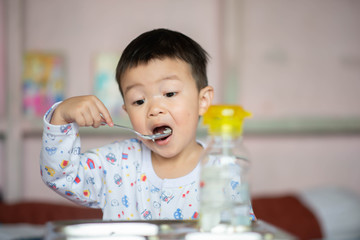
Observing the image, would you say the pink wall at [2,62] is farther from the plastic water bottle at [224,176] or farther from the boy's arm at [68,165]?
the plastic water bottle at [224,176]

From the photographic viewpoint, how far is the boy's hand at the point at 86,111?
0.74m

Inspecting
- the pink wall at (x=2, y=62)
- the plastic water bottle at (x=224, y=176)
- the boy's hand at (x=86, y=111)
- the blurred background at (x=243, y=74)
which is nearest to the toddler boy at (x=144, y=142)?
the boy's hand at (x=86, y=111)

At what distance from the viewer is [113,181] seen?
2.95 ft

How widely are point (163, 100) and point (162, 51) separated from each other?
96mm

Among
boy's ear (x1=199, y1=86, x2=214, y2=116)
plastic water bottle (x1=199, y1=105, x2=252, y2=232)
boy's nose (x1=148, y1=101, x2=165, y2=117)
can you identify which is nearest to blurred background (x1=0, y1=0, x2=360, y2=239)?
boy's ear (x1=199, y1=86, x2=214, y2=116)

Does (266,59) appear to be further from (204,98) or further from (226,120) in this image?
(226,120)

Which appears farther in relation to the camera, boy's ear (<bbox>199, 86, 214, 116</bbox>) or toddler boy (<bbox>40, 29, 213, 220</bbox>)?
boy's ear (<bbox>199, 86, 214, 116</bbox>)

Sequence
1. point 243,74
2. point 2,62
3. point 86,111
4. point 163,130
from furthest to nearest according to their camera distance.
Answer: point 243,74, point 2,62, point 163,130, point 86,111

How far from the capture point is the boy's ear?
2.94 ft

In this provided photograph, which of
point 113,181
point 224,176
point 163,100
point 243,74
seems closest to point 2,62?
point 243,74

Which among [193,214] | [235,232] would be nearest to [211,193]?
[235,232]

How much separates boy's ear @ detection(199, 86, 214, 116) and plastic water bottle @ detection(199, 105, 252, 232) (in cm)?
28

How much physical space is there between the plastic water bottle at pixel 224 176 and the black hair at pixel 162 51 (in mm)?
265

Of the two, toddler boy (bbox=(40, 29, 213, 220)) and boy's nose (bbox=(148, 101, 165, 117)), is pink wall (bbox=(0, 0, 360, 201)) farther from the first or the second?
boy's nose (bbox=(148, 101, 165, 117))
